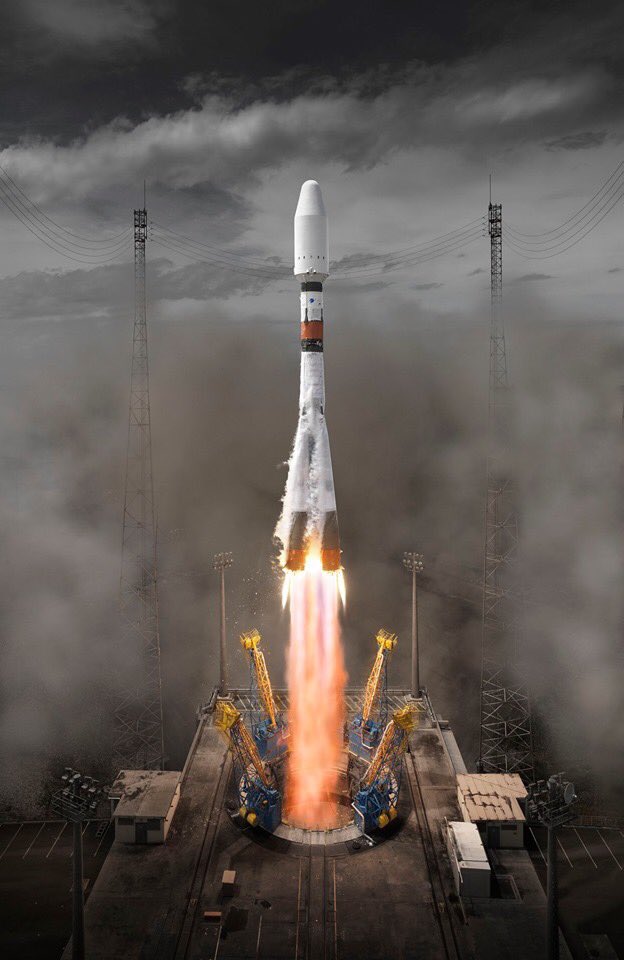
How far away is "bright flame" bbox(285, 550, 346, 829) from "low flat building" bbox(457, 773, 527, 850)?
6.64 metres

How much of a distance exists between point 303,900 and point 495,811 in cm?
957

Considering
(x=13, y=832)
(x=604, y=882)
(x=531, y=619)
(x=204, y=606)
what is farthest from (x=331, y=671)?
(x=204, y=606)

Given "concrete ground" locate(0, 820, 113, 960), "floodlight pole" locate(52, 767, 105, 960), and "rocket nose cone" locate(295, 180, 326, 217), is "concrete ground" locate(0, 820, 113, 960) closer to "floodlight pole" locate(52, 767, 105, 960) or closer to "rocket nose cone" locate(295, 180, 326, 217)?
"floodlight pole" locate(52, 767, 105, 960)

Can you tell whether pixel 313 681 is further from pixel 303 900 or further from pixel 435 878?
pixel 435 878

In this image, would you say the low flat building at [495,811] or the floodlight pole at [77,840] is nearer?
the floodlight pole at [77,840]

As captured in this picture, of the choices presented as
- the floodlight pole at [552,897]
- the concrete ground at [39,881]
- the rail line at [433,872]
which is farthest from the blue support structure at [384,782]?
the concrete ground at [39,881]

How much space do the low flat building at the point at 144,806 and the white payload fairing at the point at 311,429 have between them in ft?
38.9

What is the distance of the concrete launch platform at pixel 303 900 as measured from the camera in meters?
24.8

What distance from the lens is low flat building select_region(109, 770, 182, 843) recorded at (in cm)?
3044

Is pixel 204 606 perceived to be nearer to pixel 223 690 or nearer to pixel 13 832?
pixel 223 690

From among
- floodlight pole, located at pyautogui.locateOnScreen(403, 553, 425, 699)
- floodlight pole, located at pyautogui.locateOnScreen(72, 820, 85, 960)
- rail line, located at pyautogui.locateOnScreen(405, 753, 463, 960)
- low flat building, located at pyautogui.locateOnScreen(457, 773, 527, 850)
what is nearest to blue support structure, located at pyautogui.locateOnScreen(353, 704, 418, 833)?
rail line, located at pyautogui.locateOnScreen(405, 753, 463, 960)

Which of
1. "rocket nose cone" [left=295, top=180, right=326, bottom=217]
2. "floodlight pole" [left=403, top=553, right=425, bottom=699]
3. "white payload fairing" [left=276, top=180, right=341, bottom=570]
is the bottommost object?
"floodlight pole" [left=403, top=553, right=425, bottom=699]

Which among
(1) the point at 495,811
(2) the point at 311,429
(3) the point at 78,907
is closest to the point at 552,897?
(1) the point at 495,811

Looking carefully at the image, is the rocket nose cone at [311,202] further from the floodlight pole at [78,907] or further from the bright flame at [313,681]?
the floodlight pole at [78,907]
